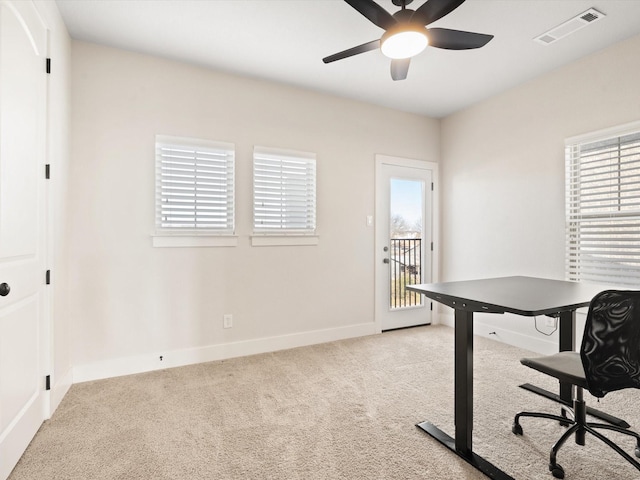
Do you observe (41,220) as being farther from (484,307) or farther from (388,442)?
(484,307)

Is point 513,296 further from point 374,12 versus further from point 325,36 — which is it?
point 325,36

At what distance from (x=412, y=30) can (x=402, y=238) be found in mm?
2840

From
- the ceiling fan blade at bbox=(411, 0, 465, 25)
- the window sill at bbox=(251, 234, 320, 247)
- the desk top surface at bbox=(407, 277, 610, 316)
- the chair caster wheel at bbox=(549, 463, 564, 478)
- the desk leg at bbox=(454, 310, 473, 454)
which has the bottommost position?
the chair caster wheel at bbox=(549, 463, 564, 478)

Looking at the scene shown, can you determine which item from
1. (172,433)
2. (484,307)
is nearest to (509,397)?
(484,307)

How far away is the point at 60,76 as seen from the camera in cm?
255

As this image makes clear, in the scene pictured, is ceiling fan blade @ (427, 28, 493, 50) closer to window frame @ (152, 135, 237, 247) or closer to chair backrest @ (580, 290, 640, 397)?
chair backrest @ (580, 290, 640, 397)

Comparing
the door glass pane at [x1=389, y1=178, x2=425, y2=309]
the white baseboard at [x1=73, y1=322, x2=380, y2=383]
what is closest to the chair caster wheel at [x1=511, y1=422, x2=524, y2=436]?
the white baseboard at [x1=73, y1=322, x2=380, y2=383]

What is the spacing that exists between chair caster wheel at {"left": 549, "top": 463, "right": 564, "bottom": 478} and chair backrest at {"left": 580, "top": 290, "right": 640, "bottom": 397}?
0.41 m

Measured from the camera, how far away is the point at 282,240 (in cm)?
374

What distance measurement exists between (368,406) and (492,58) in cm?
317

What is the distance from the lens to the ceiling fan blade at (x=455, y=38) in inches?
83.7

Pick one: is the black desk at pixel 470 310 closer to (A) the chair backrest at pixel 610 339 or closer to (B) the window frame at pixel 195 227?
(A) the chair backrest at pixel 610 339

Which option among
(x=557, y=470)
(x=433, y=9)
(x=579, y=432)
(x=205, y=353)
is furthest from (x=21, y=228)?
(x=579, y=432)

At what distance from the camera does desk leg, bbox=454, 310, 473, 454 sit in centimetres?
192
